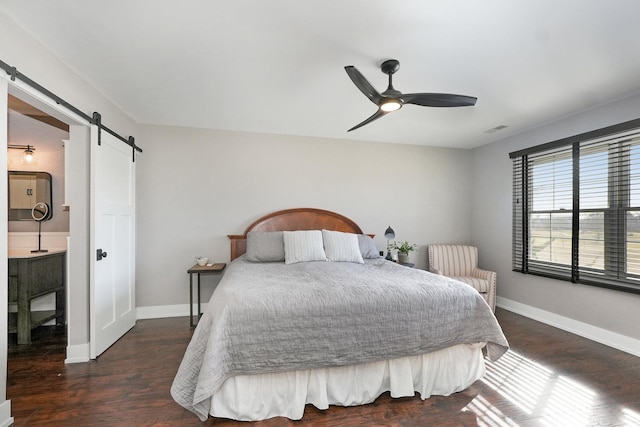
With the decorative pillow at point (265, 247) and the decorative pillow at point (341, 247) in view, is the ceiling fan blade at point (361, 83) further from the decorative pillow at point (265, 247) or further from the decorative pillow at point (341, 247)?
the decorative pillow at point (265, 247)

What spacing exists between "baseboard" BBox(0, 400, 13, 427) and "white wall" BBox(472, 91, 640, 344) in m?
4.91

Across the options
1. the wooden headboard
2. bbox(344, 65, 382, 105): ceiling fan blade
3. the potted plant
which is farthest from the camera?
the potted plant

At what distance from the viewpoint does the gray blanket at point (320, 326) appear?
1.66 m

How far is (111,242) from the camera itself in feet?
9.34

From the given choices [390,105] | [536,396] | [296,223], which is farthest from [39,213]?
[536,396]

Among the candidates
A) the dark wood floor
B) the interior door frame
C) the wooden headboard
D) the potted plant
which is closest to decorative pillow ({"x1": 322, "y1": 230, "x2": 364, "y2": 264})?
the wooden headboard

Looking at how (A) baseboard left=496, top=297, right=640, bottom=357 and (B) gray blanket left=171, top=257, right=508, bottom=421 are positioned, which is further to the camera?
(A) baseboard left=496, top=297, right=640, bottom=357

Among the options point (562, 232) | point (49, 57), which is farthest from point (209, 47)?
point (562, 232)

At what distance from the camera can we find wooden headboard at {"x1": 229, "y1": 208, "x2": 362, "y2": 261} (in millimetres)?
3803

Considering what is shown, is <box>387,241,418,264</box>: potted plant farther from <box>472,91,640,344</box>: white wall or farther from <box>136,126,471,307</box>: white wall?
<box>472,91,640,344</box>: white wall

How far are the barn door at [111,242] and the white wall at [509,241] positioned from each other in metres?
4.89

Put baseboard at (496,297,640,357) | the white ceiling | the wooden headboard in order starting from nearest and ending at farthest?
the white ceiling < baseboard at (496,297,640,357) < the wooden headboard

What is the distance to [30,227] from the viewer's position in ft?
11.0

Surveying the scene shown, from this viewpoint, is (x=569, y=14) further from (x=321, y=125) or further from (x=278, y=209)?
(x=278, y=209)
